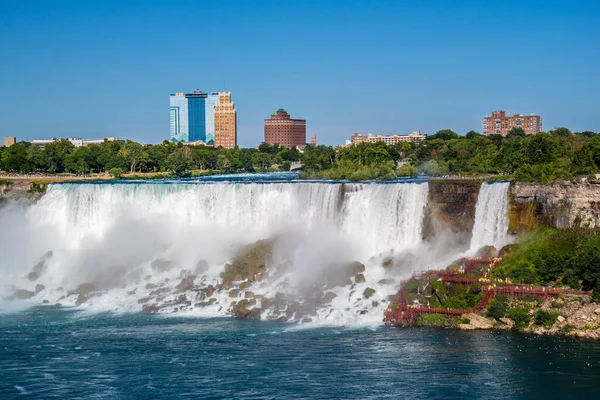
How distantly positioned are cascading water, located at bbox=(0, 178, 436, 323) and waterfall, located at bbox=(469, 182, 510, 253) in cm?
337

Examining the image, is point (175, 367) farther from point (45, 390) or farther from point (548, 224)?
point (548, 224)

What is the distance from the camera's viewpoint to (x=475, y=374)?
2850 centimetres

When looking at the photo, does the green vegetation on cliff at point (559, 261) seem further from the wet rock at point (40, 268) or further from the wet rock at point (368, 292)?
the wet rock at point (40, 268)

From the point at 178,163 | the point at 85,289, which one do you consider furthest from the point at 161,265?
the point at 178,163

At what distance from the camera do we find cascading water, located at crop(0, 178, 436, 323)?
1677 inches

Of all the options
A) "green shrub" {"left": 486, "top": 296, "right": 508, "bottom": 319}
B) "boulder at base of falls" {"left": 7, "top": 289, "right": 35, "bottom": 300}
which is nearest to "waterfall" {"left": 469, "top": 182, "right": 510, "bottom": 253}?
"green shrub" {"left": 486, "top": 296, "right": 508, "bottom": 319}

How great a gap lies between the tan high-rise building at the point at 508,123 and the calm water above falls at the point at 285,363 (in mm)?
118989

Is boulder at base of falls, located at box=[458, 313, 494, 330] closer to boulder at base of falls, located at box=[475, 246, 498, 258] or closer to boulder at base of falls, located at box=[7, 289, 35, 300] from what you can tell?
boulder at base of falls, located at box=[475, 246, 498, 258]

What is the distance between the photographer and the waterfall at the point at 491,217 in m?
43.6

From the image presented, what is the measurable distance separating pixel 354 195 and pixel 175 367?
2148 centimetres

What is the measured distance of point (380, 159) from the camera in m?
74.0

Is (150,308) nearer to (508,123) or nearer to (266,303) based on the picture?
(266,303)

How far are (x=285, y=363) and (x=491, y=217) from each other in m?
18.6

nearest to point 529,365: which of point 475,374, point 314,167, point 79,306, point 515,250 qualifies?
point 475,374
